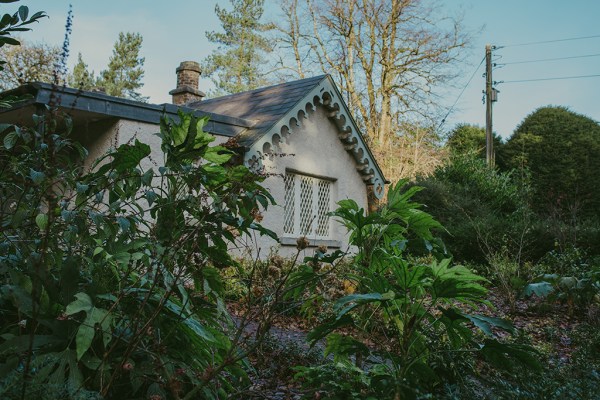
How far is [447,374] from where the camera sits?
11.5ft

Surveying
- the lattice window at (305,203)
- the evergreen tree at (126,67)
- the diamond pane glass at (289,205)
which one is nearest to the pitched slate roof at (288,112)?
the diamond pane glass at (289,205)

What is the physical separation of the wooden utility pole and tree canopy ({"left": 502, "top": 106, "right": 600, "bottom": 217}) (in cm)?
86

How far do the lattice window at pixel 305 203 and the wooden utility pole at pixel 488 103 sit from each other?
11091mm

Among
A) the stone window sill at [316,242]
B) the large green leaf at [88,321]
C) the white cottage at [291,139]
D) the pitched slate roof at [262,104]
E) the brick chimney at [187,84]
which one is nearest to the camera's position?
the large green leaf at [88,321]

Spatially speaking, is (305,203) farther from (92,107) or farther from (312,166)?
(92,107)

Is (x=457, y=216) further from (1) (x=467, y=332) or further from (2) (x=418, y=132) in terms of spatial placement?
(1) (x=467, y=332)

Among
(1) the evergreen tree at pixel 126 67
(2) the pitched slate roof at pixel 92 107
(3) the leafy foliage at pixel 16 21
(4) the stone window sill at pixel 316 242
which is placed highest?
(1) the evergreen tree at pixel 126 67

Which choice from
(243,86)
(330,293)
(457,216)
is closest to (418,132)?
(457,216)

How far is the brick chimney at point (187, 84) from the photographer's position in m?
17.5

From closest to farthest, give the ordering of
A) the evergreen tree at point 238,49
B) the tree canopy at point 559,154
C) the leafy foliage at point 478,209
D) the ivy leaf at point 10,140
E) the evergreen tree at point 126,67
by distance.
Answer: the ivy leaf at point 10,140 < the leafy foliage at point 478,209 < the tree canopy at point 559,154 < the evergreen tree at point 238,49 < the evergreen tree at point 126,67

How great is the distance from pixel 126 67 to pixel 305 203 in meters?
32.8

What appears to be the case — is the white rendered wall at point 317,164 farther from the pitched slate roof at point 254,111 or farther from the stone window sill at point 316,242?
the pitched slate roof at point 254,111

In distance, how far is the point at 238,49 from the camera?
36219mm

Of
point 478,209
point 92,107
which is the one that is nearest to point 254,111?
point 92,107
